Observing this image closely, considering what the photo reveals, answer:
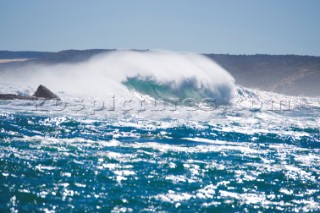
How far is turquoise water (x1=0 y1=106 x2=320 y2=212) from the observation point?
242 inches

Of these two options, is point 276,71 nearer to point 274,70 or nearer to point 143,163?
point 274,70

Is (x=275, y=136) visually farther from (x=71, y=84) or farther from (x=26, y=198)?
(x=71, y=84)

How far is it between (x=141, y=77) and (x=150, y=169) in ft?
82.5

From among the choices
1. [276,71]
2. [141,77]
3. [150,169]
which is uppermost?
[276,71]

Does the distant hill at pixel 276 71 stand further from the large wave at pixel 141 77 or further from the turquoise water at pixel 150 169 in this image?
the turquoise water at pixel 150 169

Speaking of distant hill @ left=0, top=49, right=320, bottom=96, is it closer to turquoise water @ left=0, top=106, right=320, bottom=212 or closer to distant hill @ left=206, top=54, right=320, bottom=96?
distant hill @ left=206, top=54, right=320, bottom=96

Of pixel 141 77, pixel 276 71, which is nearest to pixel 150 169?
pixel 141 77

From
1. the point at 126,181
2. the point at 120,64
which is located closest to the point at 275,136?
the point at 126,181

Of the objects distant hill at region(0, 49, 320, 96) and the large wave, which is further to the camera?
distant hill at region(0, 49, 320, 96)

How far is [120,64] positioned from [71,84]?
6.08 metres

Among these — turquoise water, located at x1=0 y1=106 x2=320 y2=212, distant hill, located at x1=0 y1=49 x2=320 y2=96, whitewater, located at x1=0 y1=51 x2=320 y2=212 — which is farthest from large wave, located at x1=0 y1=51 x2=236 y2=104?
distant hill, located at x1=0 y1=49 x2=320 y2=96

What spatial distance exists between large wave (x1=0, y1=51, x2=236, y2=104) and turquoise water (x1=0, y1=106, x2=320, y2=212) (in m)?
16.2

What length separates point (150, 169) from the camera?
26.9 ft

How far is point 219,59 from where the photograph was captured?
329 feet
